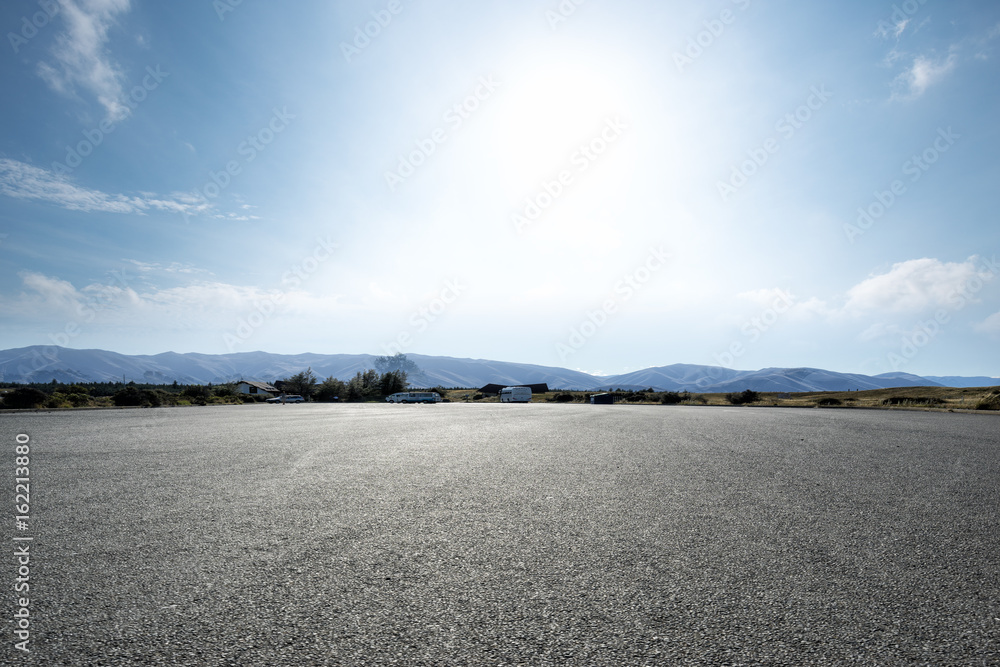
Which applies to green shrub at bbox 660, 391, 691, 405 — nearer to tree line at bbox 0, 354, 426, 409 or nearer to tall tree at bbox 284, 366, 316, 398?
tree line at bbox 0, 354, 426, 409

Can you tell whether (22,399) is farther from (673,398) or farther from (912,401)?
(912,401)

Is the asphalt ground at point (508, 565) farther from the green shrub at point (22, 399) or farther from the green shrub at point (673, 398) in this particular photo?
the green shrub at point (673, 398)

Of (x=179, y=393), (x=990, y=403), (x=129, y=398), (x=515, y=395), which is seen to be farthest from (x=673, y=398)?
(x=179, y=393)

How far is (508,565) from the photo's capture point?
11.7 feet

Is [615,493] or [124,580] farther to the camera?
[615,493]

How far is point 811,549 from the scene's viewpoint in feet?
12.8

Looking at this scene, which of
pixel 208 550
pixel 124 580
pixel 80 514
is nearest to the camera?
pixel 124 580

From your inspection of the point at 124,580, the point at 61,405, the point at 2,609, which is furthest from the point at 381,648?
the point at 61,405

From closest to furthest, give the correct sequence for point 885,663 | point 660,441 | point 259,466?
point 885,663 < point 259,466 < point 660,441

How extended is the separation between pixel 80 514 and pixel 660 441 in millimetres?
10697

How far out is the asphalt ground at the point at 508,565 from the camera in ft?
8.11

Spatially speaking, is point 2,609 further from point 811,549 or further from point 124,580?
point 811,549

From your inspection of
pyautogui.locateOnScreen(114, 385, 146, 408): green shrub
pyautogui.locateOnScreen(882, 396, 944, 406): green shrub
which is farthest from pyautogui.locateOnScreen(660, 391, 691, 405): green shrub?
pyautogui.locateOnScreen(114, 385, 146, 408): green shrub
